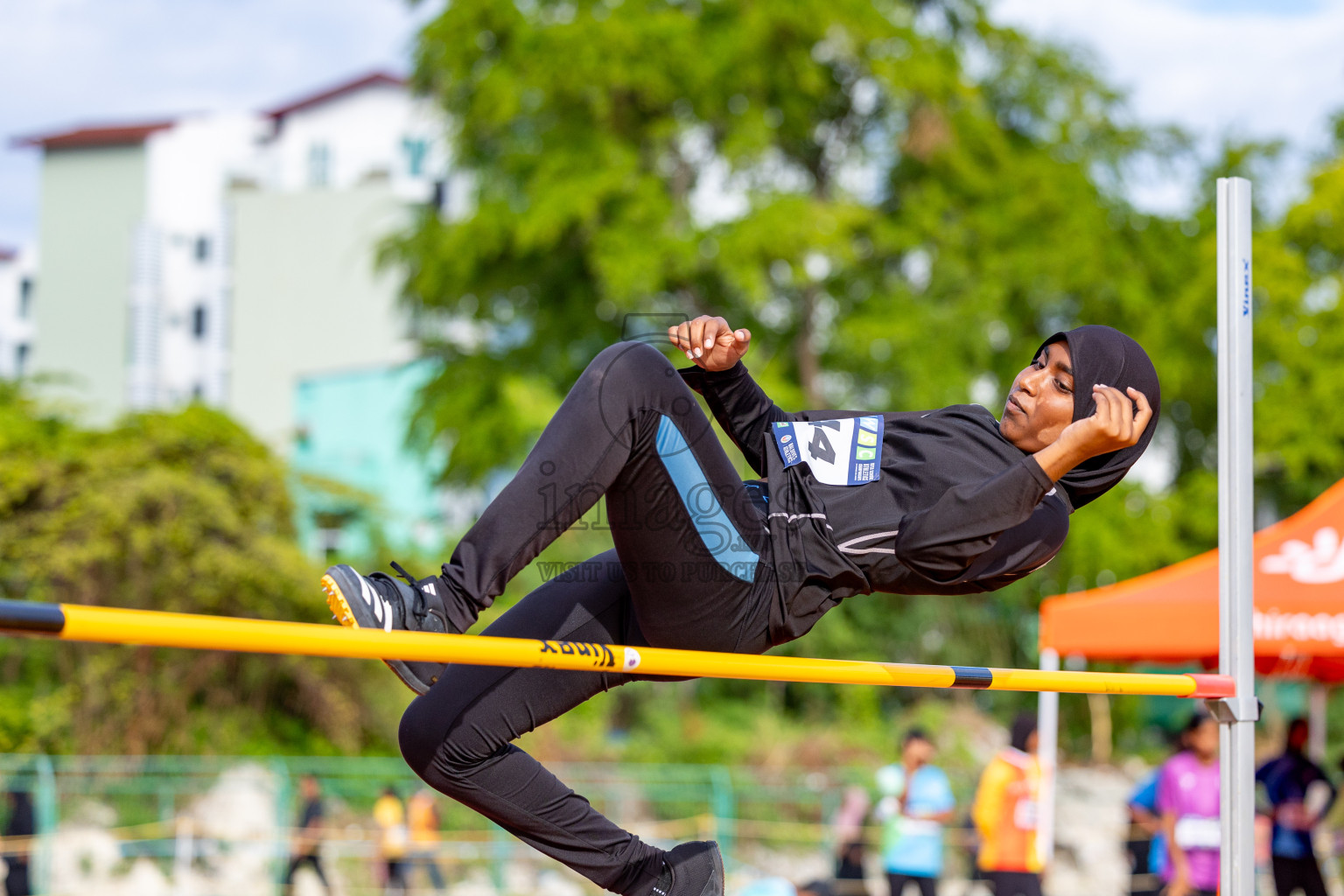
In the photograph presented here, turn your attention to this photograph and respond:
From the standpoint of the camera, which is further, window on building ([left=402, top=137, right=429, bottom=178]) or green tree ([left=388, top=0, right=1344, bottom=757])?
window on building ([left=402, top=137, right=429, bottom=178])

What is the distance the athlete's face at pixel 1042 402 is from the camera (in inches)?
101

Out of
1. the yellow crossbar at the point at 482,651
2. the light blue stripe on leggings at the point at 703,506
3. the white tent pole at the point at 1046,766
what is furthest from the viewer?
the white tent pole at the point at 1046,766

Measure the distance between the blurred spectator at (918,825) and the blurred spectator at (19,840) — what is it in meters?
5.72

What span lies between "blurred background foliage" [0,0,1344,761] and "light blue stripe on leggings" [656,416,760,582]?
10394 mm

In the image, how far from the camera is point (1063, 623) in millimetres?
7297

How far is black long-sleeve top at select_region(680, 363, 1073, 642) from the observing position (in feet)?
7.71

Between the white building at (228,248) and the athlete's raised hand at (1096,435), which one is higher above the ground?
the white building at (228,248)

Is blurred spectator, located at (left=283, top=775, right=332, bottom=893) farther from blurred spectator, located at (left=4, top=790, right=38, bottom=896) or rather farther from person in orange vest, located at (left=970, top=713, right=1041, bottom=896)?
person in orange vest, located at (left=970, top=713, right=1041, bottom=896)

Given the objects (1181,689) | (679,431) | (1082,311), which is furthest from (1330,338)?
(679,431)

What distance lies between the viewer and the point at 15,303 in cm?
3078

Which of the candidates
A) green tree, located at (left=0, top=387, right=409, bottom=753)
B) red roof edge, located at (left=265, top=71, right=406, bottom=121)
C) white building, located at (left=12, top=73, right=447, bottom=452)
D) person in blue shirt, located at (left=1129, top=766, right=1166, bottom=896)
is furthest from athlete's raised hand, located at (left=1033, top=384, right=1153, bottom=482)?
red roof edge, located at (left=265, top=71, right=406, bottom=121)

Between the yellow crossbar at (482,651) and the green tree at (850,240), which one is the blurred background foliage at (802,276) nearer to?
the green tree at (850,240)

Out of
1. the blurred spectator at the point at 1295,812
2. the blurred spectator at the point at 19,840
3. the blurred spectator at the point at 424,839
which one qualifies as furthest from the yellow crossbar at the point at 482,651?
the blurred spectator at the point at 424,839

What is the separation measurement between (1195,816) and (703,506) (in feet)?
17.6
